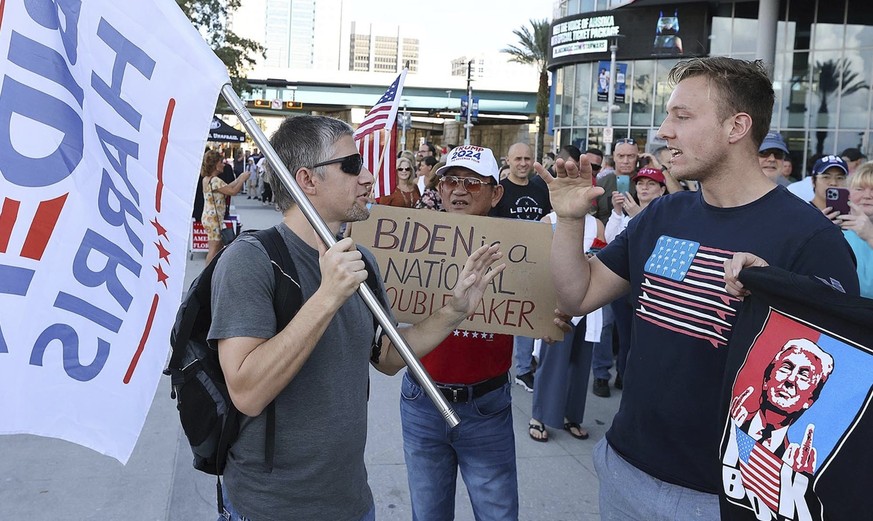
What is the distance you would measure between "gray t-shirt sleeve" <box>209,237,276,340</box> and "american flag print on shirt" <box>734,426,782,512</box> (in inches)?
48.1

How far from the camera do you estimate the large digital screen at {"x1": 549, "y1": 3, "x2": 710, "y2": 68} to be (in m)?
30.2

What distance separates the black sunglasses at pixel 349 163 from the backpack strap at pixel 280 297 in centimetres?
31

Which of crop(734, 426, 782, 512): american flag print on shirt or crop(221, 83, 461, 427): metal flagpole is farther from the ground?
crop(221, 83, 461, 427): metal flagpole

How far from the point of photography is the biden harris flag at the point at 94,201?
66.1 inches

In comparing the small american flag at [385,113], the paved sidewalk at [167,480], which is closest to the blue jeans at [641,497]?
the paved sidewalk at [167,480]

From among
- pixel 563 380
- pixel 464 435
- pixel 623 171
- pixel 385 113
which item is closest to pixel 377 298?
pixel 464 435

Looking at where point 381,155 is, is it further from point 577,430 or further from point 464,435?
point 464,435

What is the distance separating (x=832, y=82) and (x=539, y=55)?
76.6 feet

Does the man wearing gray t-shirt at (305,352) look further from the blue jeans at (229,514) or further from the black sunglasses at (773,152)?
the black sunglasses at (773,152)

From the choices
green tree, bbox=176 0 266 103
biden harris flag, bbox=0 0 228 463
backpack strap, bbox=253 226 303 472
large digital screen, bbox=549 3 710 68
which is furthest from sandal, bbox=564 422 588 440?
large digital screen, bbox=549 3 710 68

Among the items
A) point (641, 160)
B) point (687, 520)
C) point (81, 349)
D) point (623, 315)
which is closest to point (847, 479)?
point (687, 520)

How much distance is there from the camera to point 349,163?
231 centimetres

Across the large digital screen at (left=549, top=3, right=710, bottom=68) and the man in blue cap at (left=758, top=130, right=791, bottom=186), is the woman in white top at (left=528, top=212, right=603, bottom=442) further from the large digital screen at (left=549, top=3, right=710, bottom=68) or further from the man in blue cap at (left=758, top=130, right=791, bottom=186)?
the large digital screen at (left=549, top=3, right=710, bottom=68)

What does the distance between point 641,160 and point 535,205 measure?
357 cm
